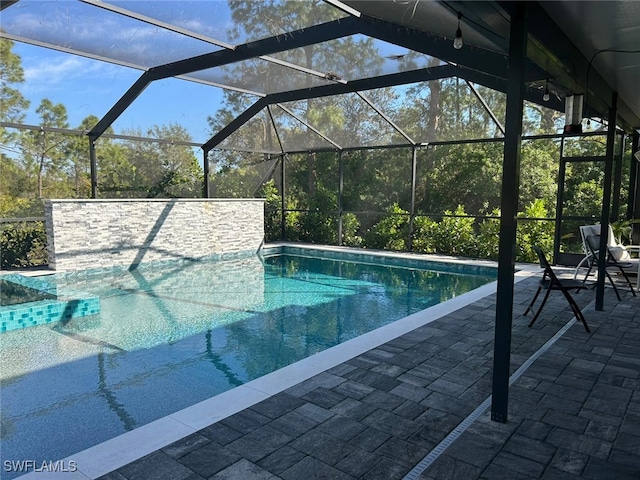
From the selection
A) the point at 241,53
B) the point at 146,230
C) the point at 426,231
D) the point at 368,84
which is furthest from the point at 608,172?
the point at 146,230

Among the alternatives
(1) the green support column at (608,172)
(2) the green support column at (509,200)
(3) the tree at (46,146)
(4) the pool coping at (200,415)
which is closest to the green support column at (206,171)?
(3) the tree at (46,146)

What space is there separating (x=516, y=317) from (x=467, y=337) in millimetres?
1060

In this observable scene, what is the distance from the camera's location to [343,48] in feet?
21.0

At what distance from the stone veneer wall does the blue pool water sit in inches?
17.9

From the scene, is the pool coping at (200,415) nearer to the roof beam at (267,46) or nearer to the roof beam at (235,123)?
the roof beam at (267,46)

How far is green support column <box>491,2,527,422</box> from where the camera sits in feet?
7.85

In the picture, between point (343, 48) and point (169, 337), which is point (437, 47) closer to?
point (343, 48)

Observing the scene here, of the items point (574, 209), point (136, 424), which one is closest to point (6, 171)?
point (136, 424)

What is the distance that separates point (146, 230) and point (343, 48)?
20.3 ft

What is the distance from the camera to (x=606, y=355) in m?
3.74

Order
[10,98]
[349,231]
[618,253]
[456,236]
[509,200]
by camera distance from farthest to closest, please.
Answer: [349,231] → [456,236] → [10,98] → [618,253] → [509,200]

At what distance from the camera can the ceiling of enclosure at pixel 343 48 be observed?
2.99m

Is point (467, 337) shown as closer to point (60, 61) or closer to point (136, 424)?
point (136, 424)

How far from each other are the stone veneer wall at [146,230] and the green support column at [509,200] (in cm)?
861
